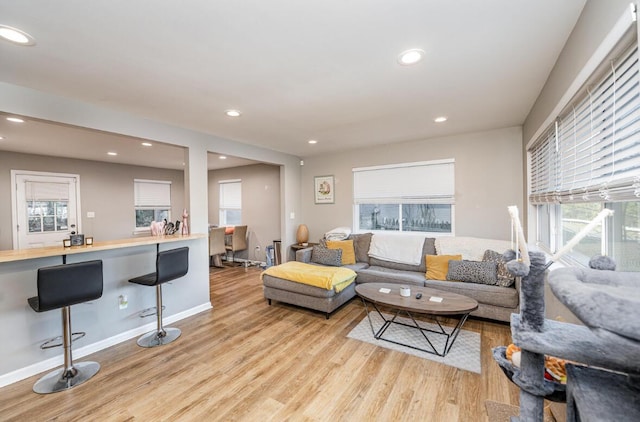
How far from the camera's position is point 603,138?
1.36 metres

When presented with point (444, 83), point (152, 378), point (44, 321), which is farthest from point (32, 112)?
point (444, 83)

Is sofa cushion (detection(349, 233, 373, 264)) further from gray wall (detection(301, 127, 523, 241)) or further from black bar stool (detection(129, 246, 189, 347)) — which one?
black bar stool (detection(129, 246, 189, 347))

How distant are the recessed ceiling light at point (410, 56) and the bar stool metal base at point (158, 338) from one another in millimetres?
3310

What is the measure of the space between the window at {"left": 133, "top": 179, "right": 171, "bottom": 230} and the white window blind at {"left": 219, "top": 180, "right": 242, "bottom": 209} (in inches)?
57.3

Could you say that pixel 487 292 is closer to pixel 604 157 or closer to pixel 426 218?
pixel 426 218

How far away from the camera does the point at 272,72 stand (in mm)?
2057

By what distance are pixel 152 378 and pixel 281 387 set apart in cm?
106

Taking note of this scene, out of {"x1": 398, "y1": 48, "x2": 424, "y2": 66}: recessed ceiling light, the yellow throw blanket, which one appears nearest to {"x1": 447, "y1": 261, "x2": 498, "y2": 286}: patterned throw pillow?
the yellow throw blanket

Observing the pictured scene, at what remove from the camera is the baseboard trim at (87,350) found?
7.02 feet

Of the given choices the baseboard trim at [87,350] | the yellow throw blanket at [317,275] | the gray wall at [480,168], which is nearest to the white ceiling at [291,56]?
the gray wall at [480,168]

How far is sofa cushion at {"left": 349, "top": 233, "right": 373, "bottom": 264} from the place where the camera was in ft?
14.3

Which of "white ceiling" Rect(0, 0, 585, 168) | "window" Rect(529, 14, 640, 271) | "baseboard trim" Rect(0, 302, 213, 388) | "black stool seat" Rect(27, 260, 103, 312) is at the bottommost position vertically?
"baseboard trim" Rect(0, 302, 213, 388)

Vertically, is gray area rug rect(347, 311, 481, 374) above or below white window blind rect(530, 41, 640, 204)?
below

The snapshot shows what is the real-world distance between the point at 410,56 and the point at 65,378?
3608 millimetres
